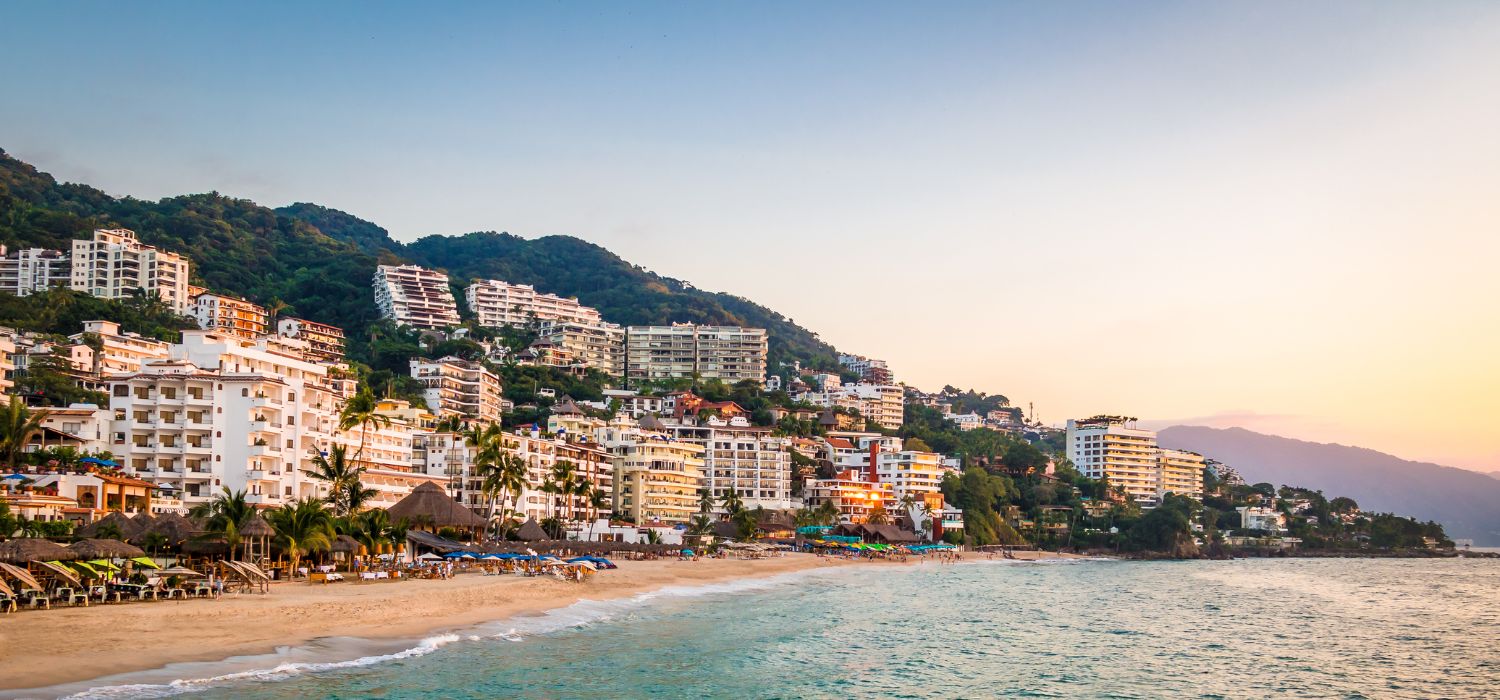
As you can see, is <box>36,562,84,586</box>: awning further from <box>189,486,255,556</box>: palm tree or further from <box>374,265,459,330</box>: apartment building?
<box>374,265,459,330</box>: apartment building

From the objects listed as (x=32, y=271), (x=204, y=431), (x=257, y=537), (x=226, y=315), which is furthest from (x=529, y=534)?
(x=32, y=271)

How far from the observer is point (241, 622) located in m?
31.2

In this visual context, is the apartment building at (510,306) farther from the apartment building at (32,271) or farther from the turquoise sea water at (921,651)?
the turquoise sea water at (921,651)

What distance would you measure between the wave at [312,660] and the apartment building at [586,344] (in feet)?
395

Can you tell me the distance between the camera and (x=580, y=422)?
112 m

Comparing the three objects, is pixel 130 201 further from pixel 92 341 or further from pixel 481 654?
pixel 481 654

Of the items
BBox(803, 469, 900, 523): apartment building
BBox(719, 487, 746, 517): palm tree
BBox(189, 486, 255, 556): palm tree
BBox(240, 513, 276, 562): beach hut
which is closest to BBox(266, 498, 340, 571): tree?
BBox(240, 513, 276, 562): beach hut

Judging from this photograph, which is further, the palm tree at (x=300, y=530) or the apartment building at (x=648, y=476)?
the apartment building at (x=648, y=476)

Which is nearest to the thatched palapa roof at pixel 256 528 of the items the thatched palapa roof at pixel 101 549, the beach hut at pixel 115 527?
the beach hut at pixel 115 527

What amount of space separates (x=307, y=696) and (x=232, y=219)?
603 ft

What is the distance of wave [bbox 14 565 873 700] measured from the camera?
→ 22484 mm

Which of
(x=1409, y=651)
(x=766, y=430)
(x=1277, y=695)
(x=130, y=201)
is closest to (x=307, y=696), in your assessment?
(x=1277, y=695)

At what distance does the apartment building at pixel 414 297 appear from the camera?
160375 mm

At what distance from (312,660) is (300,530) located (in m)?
18.1
